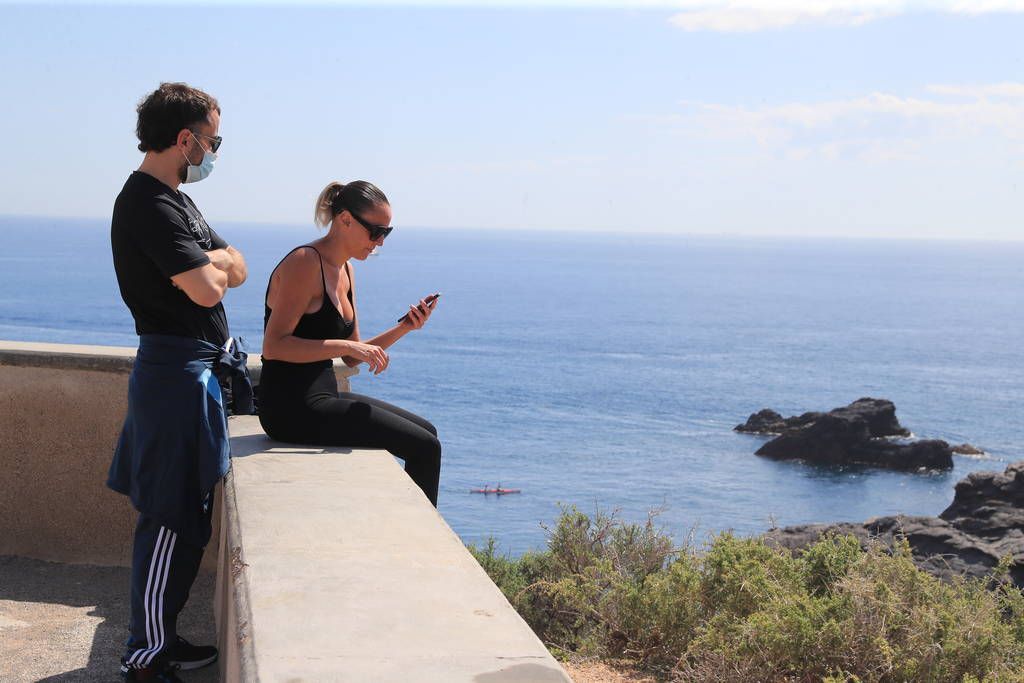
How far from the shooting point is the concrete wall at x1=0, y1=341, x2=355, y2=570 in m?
4.77

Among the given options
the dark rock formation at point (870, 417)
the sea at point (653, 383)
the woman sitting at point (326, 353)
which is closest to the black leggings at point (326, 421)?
the woman sitting at point (326, 353)

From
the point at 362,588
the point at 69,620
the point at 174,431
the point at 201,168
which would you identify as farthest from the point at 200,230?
the point at 69,620

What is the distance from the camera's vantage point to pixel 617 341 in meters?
110

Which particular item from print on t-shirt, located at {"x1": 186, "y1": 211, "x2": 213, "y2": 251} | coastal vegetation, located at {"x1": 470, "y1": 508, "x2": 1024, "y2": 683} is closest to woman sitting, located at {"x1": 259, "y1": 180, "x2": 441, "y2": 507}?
print on t-shirt, located at {"x1": 186, "y1": 211, "x2": 213, "y2": 251}

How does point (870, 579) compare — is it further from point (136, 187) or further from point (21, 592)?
point (21, 592)

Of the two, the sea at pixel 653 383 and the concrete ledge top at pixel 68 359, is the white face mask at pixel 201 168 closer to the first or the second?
the concrete ledge top at pixel 68 359

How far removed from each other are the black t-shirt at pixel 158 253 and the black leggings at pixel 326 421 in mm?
555

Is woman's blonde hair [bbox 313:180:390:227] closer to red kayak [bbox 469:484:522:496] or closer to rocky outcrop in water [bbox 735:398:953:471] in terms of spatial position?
red kayak [bbox 469:484:522:496]

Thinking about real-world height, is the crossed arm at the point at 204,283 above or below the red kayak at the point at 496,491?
above

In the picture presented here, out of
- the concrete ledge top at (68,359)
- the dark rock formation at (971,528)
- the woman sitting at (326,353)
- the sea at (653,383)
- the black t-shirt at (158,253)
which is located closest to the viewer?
the black t-shirt at (158,253)

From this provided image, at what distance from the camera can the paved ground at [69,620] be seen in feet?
11.6

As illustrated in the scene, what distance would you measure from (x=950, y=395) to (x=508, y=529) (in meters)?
52.3

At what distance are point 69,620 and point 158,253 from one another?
5.67 feet

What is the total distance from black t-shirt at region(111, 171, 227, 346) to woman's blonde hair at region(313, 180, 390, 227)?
725 mm
